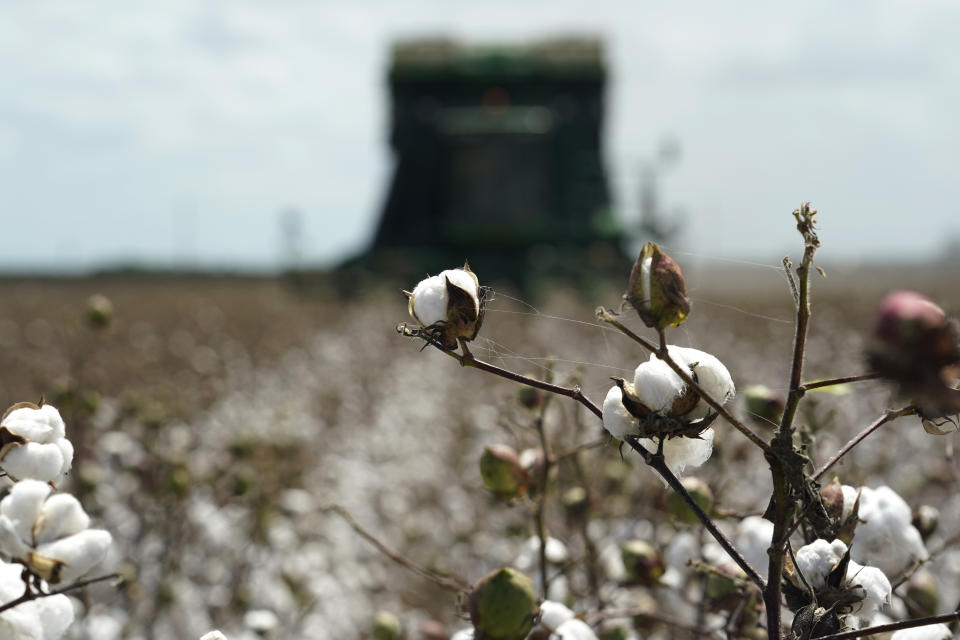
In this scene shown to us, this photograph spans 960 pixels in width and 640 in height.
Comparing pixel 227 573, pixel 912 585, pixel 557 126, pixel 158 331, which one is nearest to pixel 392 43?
pixel 557 126

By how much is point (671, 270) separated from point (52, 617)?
0.63m

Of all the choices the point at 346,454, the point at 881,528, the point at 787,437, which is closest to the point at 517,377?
the point at 787,437

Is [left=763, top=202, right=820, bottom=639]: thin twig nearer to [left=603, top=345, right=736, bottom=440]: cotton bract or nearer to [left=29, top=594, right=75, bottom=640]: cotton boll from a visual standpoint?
[left=603, top=345, right=736, bottom=440]: cotton bract

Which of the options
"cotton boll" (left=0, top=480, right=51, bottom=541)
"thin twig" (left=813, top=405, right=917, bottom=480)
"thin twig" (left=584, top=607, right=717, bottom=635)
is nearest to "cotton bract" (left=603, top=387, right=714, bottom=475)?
"thin twig" (left=813, top=405, right=917, bottom=480)

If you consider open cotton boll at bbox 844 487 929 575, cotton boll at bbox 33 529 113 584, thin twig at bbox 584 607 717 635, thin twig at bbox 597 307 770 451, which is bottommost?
thin twig at bbox 584 607 717 635

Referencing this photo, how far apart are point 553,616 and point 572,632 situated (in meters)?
0.04

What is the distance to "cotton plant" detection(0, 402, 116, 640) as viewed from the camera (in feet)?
2.45

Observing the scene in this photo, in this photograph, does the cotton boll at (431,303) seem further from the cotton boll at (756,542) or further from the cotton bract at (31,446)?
the cotton boll at (756,542)

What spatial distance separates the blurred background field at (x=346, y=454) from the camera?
85.2 inches

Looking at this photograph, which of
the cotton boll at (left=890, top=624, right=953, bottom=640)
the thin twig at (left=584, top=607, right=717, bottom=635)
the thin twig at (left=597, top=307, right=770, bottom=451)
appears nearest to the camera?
the thin twig at (left=597, top=307, right=770, bottom=451)

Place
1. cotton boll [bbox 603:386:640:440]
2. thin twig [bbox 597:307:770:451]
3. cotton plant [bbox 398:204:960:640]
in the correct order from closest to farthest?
1. cotton plant [bbox 398:204:960:640]
2. thin twig [bbox 597:307:770:451]
3. cotton boll [bbox 603:386:640:440]

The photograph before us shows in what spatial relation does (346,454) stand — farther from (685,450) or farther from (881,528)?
(685,450)

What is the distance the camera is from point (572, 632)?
1.01 m

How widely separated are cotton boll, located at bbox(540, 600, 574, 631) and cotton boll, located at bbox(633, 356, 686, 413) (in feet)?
1.23
